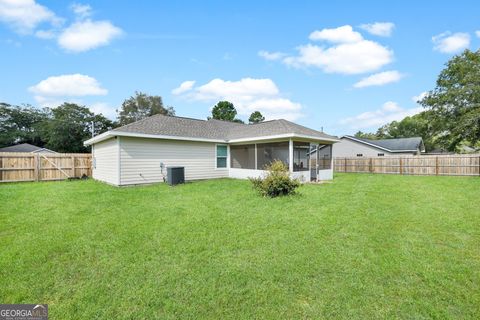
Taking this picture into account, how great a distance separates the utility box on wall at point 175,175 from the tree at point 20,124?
39.8m

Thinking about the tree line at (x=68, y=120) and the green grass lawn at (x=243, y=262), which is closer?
the green grass lawn at (x=243, y=262)

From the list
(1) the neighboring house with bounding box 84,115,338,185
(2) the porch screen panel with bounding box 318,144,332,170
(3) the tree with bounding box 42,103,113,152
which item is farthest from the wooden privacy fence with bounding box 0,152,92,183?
(3) the tree with bounding box 42,103,113,152

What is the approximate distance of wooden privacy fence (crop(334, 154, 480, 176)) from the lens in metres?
15.8

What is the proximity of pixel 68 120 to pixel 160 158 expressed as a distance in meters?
33.9

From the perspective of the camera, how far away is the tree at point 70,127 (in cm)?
3534

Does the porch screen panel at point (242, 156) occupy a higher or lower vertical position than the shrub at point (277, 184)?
higher

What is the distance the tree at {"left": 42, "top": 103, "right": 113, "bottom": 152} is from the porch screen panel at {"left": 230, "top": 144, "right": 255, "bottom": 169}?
31.8 metres

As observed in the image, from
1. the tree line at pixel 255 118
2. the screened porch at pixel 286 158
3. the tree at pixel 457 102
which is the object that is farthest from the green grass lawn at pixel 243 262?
the tree line at pixel 255 118

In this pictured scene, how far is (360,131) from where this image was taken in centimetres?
6419

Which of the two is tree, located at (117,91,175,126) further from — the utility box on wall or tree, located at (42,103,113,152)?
the utility box on wall

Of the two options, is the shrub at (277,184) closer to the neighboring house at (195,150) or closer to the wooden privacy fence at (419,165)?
the neighboring house at (195,150)

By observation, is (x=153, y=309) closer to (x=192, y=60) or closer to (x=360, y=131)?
(x=192, y=60)

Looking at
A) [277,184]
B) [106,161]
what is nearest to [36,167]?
[106,161]

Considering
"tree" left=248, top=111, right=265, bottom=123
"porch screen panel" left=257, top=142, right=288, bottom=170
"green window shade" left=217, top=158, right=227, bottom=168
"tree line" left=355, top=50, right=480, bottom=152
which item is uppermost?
"tree" left=248, top=111, right=265, bottom=123
